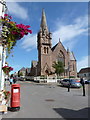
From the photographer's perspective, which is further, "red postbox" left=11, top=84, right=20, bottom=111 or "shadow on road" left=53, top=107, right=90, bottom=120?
"red postbox" left=11, top=84, right=20, bottom=111

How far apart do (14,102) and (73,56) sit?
67.3 metres

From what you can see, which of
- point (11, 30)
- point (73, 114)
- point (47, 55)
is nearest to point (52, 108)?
point (73, 114)

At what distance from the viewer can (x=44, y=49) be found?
6169 cm

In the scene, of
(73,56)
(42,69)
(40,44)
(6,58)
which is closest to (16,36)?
(6,58)

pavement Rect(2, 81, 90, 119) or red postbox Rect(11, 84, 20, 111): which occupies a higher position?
red postbox Rect(11, 84, 20, 111)

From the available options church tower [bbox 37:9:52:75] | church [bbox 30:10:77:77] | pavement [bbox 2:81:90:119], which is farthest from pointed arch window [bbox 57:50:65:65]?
pavement [bbox 2:81:90:119]

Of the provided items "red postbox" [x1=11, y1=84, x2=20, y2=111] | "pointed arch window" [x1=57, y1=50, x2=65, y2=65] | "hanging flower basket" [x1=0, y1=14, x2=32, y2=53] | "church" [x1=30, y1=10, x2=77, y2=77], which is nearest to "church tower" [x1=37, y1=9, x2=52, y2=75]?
"church" [x1=30, y1=10, x2=77, y2=77]

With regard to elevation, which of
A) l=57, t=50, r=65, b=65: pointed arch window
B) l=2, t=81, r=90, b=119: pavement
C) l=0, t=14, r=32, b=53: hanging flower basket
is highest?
l=57, t=50, r=65, b=65: pointed arch window

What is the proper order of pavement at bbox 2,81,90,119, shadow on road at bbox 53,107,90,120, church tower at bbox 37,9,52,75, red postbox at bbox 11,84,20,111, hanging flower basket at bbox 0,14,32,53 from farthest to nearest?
church tower at bbox 37,9,52,75, red postbox at bbox 11,84,20,111, pavement at bbox 2,81,90,119, shadow on road at bbox 53,107,90,120, hanging flower basket at bbox 0,14,32,53

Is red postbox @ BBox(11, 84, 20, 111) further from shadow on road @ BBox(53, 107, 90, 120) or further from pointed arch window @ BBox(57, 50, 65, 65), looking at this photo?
pointed arch window @ BBox(57, 50, 65, 65)

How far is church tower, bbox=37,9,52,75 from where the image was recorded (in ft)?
190

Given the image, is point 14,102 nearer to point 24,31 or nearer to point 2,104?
point 2,104

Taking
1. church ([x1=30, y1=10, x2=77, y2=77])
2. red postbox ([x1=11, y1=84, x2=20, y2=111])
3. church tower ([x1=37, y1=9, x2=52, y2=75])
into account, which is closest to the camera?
red postbox ([x1=11, y1=84, x2=20, y2=111])

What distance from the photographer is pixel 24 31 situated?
584 centimetres
